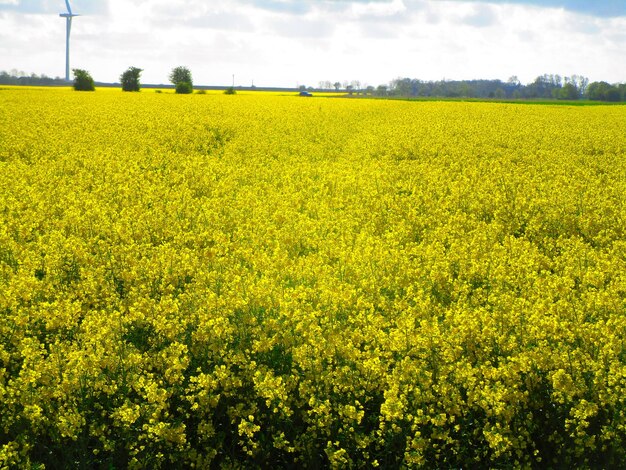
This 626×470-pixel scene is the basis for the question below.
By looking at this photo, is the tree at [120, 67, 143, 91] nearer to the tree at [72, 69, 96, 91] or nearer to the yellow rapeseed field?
the tree at [72, 69, 96, 91]

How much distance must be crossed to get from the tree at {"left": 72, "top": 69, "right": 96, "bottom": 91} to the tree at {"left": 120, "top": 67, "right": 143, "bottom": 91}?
4.51m

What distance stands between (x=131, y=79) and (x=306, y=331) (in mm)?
71248

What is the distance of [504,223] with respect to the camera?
35.5 feet

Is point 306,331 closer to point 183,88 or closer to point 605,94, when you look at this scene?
point 183,88

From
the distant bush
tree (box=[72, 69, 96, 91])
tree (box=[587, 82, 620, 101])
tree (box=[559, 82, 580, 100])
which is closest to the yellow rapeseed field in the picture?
tree (box=[72, 69, 96, 91])

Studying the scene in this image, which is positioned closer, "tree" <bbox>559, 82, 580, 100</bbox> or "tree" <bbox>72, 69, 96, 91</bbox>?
"tree" <bbox>72, 69, 96, 91</bbox>

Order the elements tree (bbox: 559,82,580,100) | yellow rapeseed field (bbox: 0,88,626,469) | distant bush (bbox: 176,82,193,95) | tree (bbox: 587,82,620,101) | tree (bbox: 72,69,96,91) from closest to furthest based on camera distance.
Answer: yellow rapeseed field (bbox: 0,88,626,469)
tree (bbox: 72,69,96,91)
distant bush (bbox: 176,82,193,95)
tree (bbox: 587,82,620,101)
tree (bbox: 559,82,580,100)

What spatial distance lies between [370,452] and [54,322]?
9.97 feet

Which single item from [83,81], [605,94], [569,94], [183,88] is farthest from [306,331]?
[569,94]

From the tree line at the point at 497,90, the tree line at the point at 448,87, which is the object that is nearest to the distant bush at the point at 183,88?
the tree line at the point at 448,87

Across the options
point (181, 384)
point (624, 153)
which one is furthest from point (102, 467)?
point (624, 153)

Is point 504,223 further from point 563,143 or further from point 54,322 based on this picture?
point 563,143

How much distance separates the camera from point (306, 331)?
224 inches

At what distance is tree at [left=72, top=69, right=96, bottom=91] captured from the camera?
6694 centimetres
